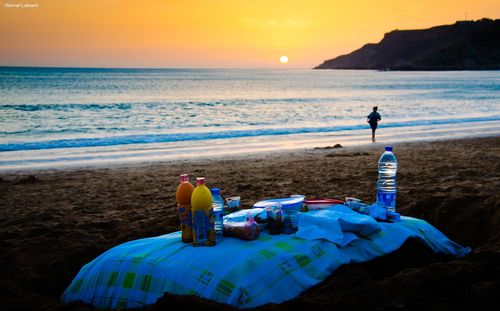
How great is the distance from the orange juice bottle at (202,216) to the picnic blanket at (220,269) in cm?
8

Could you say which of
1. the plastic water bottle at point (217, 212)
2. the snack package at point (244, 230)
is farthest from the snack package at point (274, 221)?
the plastic water bottle at point (217, 212)

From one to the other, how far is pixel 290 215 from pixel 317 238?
1.17ft

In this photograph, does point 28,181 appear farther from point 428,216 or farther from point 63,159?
point 428,216

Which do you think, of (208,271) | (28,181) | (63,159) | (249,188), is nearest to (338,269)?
(208,271)

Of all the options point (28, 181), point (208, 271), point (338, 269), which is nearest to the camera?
point (208, 271)

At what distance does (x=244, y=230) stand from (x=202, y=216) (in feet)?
1.18

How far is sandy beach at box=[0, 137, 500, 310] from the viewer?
3160 mm

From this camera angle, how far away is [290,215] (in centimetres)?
398

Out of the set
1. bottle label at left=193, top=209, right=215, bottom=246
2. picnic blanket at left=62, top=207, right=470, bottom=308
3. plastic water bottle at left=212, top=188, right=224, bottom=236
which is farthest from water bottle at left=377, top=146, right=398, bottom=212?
bottle label at left=193, top=209, right=215, bottom=246

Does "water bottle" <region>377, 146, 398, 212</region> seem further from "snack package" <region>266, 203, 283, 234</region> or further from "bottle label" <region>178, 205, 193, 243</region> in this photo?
"bottle label" <region>178, 205, 193, 243</region>

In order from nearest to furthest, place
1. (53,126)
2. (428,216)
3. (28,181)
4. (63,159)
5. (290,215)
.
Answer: (290,215) < (428,216) < (28,181) < (63,159) < (53,126)

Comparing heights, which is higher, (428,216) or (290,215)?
(290,215)

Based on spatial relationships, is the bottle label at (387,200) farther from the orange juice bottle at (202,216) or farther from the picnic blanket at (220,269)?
the orange juice bottle at (202,216)

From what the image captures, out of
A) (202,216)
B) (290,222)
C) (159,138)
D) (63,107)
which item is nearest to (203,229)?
(202,216)
